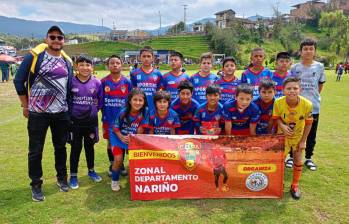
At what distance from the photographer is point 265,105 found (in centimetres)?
538

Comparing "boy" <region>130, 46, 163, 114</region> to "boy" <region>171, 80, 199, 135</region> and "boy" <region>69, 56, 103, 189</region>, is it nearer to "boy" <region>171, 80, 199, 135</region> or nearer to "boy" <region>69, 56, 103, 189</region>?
"boy" <region>171, 80, 199, 135</region>

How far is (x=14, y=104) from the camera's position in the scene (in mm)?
14656

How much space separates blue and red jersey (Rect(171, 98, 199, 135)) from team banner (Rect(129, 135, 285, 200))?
85 cm

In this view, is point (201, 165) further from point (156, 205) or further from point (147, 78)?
point (147, 78)

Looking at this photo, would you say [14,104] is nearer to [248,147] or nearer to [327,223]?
[248,147]

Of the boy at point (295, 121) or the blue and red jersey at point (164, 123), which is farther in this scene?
the blue and red jersey at point (164, 123)

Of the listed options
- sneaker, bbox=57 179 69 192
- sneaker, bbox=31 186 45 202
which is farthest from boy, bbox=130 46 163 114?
sneaker, bbox=31 186 45 202

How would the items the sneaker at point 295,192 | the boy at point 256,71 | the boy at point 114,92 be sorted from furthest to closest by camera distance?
1. the boy at point 256,71
2. the boy at point 114,92
3. the sneaker at point 295,192

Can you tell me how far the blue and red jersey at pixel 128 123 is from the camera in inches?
204

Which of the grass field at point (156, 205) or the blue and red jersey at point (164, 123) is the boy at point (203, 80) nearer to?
the blue and red jersey at point (164, 123)

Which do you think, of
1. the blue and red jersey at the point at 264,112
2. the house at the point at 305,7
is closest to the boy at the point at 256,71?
the blue and red jersey at the point at 264,112

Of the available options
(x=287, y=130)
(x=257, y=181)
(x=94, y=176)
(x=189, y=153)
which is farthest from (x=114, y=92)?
(x=287, y=130)

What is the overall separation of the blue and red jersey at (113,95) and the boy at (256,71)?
7.48ft

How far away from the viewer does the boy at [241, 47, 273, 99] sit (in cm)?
586
